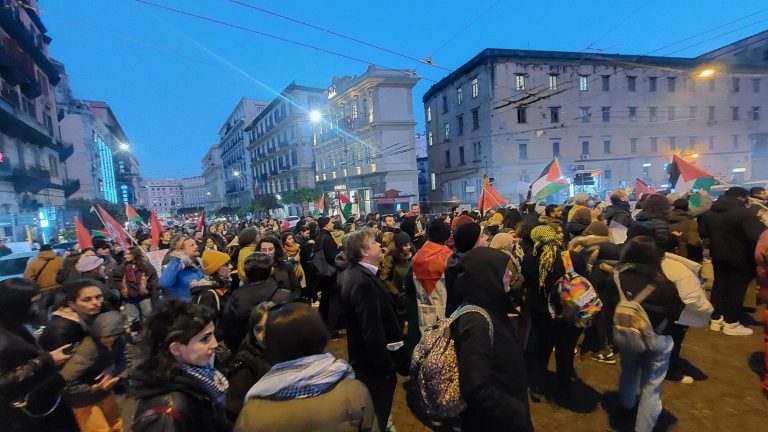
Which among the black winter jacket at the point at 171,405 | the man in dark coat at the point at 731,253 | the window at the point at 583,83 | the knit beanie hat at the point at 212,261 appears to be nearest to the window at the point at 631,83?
the window at the point at 583,83

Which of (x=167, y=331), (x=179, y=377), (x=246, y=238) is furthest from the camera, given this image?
(x=246, y=238)

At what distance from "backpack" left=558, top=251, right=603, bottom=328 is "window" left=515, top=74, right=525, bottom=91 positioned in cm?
3353

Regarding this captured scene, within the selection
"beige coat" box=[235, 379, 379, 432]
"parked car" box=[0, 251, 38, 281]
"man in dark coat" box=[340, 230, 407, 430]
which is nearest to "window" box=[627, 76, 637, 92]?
"man in dark coat" box=[340, 230, 407, 430]

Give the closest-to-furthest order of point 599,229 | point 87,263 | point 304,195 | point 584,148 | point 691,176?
1. point 599,229
2. point 87,263
3. point 691,176
4. point 584,148
5. point 304,195

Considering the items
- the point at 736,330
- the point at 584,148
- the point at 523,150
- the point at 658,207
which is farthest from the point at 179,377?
the point at 584,148

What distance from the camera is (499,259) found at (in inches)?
84.0

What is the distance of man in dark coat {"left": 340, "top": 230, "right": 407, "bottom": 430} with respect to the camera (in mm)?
2615

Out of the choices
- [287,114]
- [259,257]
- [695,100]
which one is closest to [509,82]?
[695,100]

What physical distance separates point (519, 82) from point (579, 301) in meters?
34.3

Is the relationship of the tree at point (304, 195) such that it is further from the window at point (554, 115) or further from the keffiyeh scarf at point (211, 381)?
the keffiyeh scarf at point (211, 381)

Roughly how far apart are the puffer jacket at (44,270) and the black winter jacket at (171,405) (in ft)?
20.8

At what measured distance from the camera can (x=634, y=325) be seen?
2.78m

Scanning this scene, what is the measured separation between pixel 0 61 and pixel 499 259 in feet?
→ 98.5

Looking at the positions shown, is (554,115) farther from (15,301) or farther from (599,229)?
(15,301)
